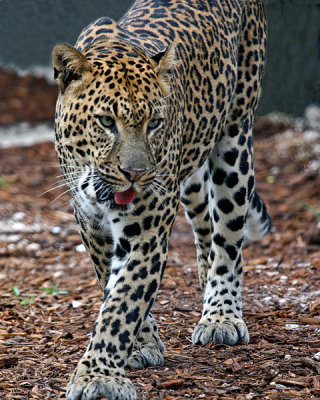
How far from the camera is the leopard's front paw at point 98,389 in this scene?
4391 mm

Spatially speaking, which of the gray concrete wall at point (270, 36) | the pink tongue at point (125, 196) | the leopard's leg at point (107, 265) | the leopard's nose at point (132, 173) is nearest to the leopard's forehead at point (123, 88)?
the leopard's nose at point (132, 173)

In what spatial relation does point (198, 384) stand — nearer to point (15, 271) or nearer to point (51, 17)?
point (15, 271)

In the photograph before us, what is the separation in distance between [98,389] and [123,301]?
54 centimetres

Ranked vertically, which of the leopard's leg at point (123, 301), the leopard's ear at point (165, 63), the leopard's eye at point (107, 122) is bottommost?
the leopard's leg at point (123, 301)

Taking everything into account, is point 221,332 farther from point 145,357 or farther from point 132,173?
point 132,173

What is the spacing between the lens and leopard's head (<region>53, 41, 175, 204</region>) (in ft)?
14.3

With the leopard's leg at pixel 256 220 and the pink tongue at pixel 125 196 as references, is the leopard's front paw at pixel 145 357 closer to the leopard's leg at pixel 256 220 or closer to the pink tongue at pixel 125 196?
the pink tongue at pixel 125 196

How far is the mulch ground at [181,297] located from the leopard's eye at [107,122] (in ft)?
5.37

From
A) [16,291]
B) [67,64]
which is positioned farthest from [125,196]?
[16,291]

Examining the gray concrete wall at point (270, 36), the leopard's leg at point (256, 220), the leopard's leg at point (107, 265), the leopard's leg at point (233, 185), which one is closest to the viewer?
the leopard's leg at point (107, 265)

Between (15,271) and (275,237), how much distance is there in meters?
3.31

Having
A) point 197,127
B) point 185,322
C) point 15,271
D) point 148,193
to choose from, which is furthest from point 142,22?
point 15,271

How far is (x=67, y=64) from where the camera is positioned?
4.55m

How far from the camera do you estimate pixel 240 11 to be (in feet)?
20.9
